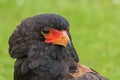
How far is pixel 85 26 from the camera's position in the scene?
11820mm

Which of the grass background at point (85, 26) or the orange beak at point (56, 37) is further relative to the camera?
the grass background at point (85, 26)

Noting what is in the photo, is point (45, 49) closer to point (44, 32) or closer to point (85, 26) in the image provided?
point (44, 32)

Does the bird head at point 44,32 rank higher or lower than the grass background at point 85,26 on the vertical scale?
lower

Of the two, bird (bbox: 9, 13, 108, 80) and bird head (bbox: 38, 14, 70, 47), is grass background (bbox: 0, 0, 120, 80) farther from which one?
bird head (bbox: 38, 14, 70, 47)

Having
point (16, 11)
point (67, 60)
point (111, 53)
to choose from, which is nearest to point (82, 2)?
point (16, 11)

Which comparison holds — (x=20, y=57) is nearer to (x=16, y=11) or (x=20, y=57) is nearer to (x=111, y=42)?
(x=111, y=42)

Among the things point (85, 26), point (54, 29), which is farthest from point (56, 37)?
point (85, 26)

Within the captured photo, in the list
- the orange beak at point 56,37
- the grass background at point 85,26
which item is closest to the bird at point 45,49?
the orange beak at point 56,37

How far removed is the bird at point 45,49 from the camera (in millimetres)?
7043

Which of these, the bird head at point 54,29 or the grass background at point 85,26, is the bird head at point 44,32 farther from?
the grass background at point 85,26

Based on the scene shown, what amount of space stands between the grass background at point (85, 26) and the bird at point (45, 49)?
233 centimetres

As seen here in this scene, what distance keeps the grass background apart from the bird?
2.33 m

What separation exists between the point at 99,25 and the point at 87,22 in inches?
9.2

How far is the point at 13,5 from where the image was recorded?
1242 centimetres
